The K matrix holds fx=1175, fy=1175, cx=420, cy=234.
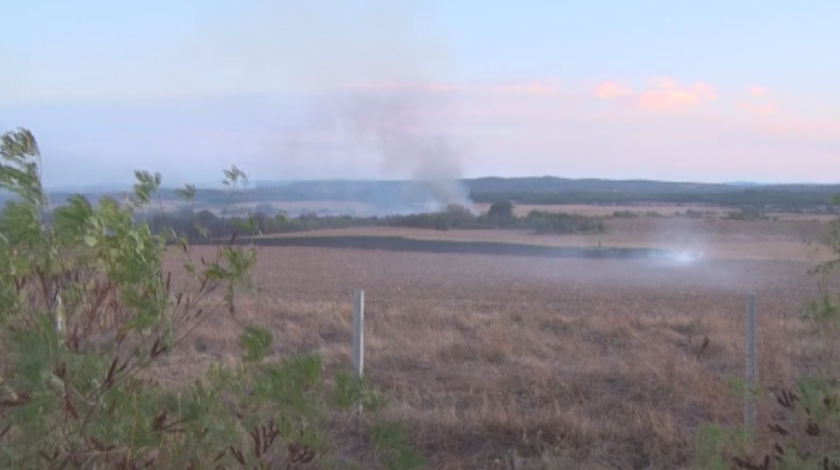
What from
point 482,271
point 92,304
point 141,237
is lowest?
point 482,271

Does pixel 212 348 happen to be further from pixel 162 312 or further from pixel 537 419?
pixel 162 312

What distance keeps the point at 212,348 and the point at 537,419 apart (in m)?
5.03

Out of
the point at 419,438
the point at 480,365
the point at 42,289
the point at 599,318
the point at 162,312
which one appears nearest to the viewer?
the point at 162,312

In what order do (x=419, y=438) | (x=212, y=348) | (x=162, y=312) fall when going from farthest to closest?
(x=212, y=348) → (x=419, y=438) → (x=162, y=312)

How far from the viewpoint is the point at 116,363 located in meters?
3.88

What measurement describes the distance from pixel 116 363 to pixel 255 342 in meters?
0.52

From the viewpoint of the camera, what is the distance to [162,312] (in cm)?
376

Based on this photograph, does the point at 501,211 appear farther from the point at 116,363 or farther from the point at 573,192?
the point at 116,363

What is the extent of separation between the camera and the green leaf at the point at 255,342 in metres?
4.20

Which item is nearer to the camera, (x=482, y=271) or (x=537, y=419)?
(x=537, y=419)

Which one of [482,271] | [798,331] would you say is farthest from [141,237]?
[482,271]

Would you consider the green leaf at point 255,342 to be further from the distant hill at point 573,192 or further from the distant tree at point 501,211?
the distant tree at point 501,211

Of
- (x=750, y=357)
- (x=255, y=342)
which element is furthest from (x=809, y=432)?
(x=750, y=357)

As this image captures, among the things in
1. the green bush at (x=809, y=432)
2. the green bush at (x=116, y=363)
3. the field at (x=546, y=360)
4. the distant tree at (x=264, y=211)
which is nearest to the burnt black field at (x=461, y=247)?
the field at (x=546, y=360)
